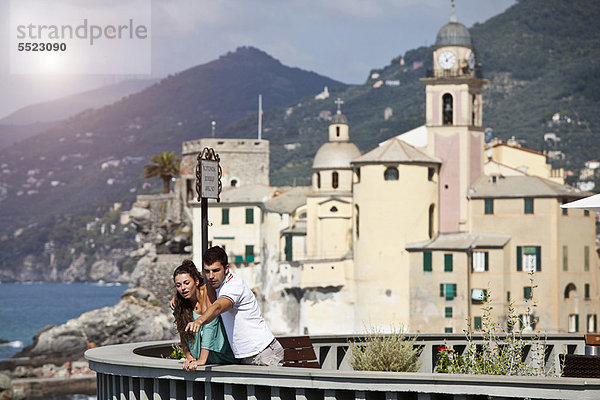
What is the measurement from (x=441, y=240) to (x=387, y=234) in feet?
9.96

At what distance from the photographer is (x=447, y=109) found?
219ft

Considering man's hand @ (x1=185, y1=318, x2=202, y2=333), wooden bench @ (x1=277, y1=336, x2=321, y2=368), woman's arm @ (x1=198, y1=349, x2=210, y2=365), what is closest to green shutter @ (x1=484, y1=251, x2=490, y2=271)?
wooden bench @ (x1=277, y1=336, x2=321, y2=368)

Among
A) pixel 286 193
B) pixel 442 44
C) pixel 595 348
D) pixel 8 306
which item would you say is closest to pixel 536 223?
pixel 442 44

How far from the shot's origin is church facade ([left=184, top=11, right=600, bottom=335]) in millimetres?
62219

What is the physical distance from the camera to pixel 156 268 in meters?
94.3

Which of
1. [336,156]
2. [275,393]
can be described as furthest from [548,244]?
[275,393]

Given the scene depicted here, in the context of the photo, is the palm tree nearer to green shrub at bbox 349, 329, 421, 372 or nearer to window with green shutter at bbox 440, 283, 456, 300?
window with green shutter at bbox 440, 283, 456, 300

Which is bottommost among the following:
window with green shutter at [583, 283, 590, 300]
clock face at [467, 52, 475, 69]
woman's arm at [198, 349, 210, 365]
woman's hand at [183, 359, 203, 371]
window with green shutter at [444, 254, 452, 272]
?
window with green shutter at [583, 283, 590, 300]

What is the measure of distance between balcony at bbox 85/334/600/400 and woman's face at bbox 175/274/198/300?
79cm

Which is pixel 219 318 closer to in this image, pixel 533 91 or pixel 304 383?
pixel 304 383

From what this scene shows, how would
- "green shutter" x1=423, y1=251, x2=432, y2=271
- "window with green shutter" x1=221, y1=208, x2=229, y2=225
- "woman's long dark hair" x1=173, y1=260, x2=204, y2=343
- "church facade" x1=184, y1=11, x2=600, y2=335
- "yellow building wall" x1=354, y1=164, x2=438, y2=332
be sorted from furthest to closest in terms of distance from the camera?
"window with green shutter" x1=221, y1=208, x2=229, y2=225 → "yellow building wall" x1=354, y1=164, x2=438, y2=332 → "green shutter" x1=423, y1=251, x2=432, y2=271 → "church facade" x1=184, y1=11, x2=600, y2=335 → "woman's long dark hair" x1=173, y1=260, x2=204, y2=343

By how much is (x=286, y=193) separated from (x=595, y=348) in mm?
63418

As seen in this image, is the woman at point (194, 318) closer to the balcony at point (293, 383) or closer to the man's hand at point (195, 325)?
the balcony at point (293, 383)

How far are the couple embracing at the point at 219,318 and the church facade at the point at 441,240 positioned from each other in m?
47.6
